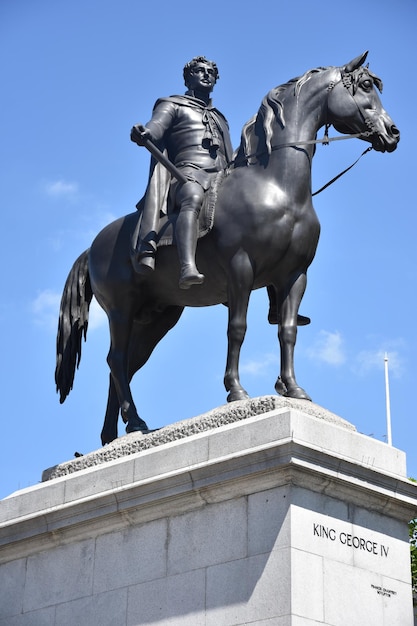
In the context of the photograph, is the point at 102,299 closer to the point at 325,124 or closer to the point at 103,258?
the point at 103,258

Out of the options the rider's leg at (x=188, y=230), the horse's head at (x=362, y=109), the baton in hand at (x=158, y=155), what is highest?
the horse's head at (x=362, y=109)

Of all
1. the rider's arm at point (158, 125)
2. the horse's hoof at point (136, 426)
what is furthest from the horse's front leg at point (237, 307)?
the rider's arm at point (158, 125)

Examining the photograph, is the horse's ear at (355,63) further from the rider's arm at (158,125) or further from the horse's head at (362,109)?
the rider's arm at (158,125)

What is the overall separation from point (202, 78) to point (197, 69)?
172 millimetres

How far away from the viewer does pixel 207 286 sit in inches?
571

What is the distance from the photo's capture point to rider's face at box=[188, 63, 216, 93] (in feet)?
51.9

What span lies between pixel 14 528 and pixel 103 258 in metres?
3.70

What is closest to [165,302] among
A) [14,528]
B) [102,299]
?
[102,299]

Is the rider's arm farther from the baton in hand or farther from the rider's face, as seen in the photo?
the rider's face

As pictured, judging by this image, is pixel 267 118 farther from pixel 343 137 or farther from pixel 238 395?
pixel 238 395

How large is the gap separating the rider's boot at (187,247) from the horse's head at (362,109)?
7.44 feet

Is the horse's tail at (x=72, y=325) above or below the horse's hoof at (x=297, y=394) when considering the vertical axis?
above

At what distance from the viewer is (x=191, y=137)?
1536 centimetres

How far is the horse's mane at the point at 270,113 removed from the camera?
47.5 feet
